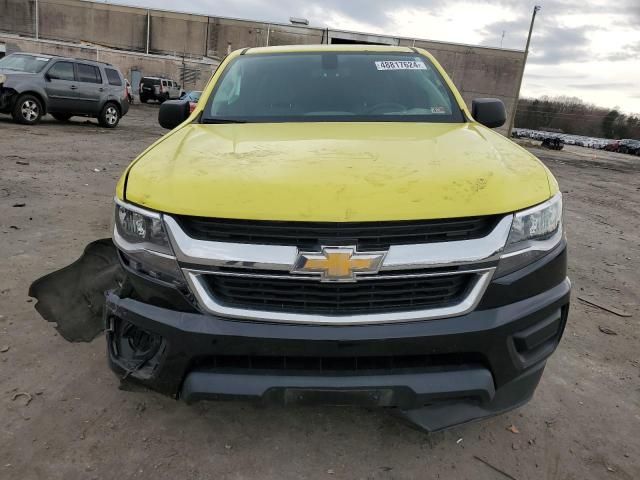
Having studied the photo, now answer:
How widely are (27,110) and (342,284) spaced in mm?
14124

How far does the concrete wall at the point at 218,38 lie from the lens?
4750cm

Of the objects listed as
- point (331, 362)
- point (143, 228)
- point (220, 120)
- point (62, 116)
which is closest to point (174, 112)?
point (220, 120)

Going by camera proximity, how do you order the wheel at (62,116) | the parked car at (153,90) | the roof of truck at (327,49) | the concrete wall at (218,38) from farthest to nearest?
the concrete wall at (218,38) < the parked car at (153,90) < the wheel at (62,116) < the roof of truck at (327,49)

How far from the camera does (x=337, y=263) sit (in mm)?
1795

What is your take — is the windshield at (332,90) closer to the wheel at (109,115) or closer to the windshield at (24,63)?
the windshield at (24,63)

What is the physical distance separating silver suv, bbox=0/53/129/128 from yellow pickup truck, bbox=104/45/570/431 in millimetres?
13038

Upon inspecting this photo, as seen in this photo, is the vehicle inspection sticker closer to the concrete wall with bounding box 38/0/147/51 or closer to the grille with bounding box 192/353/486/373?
the grille with bounding box 192/353/486/373

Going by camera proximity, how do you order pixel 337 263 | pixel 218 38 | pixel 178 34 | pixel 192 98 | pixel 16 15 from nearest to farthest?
pixel 337 263
pixel 192 98
pixel 16 15
pixel 178 34
pixel 218 38

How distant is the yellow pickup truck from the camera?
1.81 meters

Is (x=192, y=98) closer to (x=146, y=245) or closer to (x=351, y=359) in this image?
(x=146, y=245)

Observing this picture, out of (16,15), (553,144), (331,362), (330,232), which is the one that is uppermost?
(16,15)

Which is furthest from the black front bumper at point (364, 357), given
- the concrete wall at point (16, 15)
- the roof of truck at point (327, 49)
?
the concrete wall at point (16, 15)

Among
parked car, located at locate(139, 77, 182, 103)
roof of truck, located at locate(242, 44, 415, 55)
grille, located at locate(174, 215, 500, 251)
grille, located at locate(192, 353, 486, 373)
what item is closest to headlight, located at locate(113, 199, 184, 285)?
grille, located at locate(174, 215, 500, 251)

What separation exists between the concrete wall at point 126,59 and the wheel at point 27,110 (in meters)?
28.3
